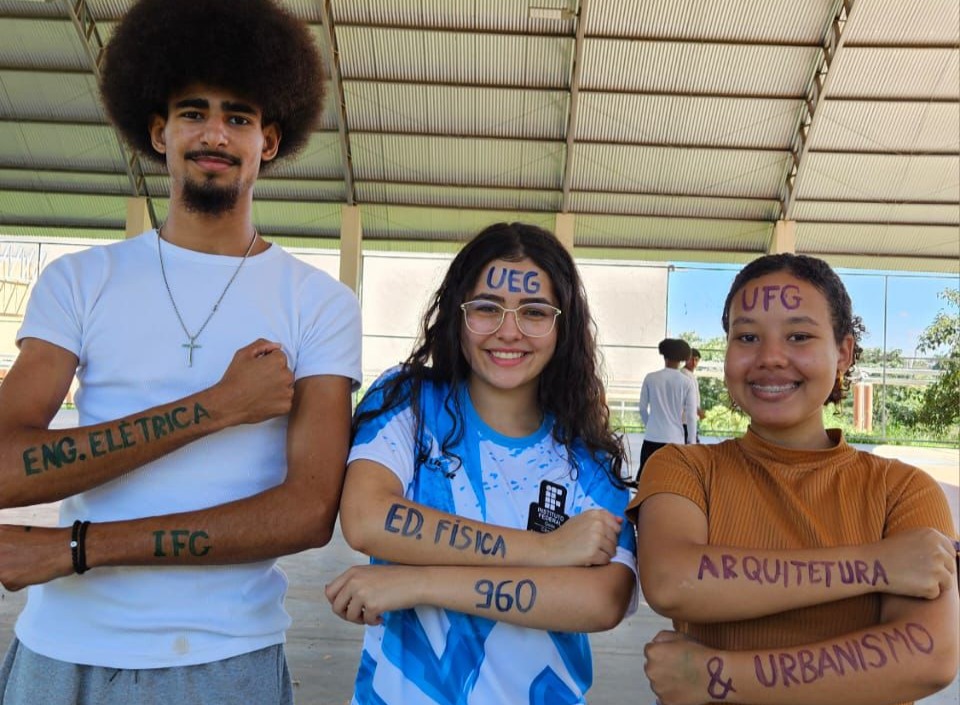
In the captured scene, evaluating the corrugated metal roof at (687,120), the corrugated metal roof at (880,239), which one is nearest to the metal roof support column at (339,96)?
the corrugated metal roof at (687,120)

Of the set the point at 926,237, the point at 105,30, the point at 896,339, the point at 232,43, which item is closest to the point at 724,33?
the point at 926,237

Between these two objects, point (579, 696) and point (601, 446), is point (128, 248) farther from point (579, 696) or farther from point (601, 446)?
point (579, 696)

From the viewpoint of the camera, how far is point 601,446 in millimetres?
1850

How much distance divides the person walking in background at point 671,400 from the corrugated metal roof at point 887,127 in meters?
8.84

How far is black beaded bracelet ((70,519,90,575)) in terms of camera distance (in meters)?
1.50

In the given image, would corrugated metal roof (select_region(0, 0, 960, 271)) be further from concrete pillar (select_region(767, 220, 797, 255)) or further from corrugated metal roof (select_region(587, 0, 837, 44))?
concrete pillar (select_region(767, 220, 797, 255))

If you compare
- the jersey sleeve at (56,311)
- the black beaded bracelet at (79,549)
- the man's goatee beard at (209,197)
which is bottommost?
the black beaded bracelet at (79,549)

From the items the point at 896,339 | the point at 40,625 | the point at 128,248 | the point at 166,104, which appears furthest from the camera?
the point at 896,339

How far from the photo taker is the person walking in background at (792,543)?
149 cm

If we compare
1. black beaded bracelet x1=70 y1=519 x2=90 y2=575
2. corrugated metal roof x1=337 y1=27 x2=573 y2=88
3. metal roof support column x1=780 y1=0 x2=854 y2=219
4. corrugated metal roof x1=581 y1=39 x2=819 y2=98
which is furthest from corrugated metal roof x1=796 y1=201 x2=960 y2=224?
black beaded bracelet x1=70 y1=519 x2=90 y2=575

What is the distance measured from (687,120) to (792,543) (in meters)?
15.1

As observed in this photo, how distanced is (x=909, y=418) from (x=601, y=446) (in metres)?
20.6

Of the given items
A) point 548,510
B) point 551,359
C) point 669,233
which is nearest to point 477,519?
point 548,510

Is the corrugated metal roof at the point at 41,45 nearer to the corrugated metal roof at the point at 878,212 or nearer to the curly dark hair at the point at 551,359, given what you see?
the corrugated metal roof at the point at 878,212
